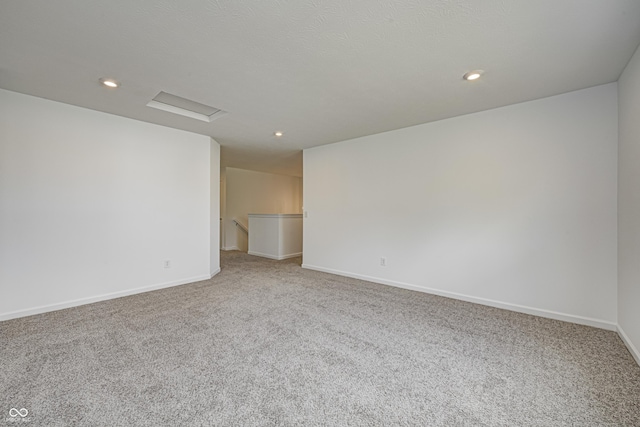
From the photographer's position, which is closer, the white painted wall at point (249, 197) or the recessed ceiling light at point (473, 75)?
the recessed ceiling light at point (473, 75)

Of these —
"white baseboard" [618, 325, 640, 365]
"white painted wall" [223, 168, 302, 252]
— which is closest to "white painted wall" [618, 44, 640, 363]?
"white baseboard" [618, 325, 640, 365]

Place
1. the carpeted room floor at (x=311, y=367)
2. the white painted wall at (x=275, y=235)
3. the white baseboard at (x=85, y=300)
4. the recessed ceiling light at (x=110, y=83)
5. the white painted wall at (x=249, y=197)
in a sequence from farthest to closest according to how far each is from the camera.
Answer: the white painted wall at (x=249, y=197) < the white painted wall at (x=275, y=235) < the white baseboard at (x=85, y=300) < the recessed ceiling light at (x=110, y=83) < the carpeted room floor at (x=311, y=367)

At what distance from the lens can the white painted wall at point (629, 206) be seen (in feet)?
6.23

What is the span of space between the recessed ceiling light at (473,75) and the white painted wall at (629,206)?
102cm

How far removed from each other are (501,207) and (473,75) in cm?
154

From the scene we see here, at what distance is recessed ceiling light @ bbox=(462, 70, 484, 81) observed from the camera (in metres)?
2.17

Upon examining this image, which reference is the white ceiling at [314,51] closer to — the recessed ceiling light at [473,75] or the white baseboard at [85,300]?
the recessed ceiling light at [473,75]

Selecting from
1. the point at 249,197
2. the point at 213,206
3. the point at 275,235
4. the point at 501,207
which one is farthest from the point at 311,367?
the point at 249,197

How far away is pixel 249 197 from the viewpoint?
772 cm

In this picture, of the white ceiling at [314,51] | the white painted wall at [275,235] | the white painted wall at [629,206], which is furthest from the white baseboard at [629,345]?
the white painted wall at [275,235]

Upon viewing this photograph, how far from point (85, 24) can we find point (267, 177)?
6.56 meters

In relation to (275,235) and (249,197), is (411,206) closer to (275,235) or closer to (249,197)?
(275,235)

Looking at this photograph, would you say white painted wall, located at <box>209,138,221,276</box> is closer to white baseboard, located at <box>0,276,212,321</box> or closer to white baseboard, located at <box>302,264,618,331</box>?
white baseboard, located at <box>0,276,212,321</box>

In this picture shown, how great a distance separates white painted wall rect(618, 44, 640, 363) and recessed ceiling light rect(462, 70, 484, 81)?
102 centimetres
